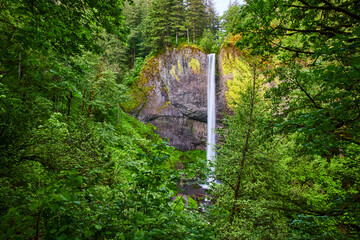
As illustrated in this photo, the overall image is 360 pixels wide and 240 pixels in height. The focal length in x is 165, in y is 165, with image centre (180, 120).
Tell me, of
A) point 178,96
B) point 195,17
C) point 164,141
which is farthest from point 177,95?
point 164,141

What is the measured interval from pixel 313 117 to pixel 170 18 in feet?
81.4

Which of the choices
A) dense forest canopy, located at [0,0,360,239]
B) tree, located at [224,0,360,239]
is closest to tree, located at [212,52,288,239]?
dense forest canopy, located at [0,0,360,239]

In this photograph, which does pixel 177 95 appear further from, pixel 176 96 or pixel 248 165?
pixel 248 165

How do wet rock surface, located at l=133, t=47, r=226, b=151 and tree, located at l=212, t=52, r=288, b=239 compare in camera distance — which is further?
wet rock surface, located at l=133, t=47, r=226, b=151

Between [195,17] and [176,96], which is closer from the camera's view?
[176,96]

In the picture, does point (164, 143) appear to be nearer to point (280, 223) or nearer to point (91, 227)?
point (91, 227)

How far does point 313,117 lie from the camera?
7.79ft

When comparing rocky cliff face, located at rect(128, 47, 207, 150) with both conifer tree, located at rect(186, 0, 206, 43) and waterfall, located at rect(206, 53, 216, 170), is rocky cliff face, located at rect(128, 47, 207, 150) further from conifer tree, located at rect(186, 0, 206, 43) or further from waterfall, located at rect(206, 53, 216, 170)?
conifer tree, located at rect(186, 0, 206, 43)

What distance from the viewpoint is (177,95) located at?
21938 millimetres

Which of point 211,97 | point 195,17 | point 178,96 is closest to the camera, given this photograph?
point 211,97

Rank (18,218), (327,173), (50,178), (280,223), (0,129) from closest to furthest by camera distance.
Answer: (18,218), (0,129), (50,178), (280,223), (327,173)

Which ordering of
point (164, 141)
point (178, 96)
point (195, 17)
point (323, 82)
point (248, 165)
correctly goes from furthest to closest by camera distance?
point (195, 17), point (178, 96), point (248, 165), point (323, 82), point (164, 141)

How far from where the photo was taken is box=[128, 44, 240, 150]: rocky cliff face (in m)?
21.5

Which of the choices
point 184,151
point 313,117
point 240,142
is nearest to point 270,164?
A: point 240,142
